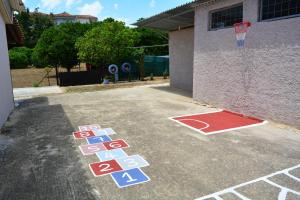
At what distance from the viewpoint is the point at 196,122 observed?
9.45 metres

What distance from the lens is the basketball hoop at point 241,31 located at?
380 inches

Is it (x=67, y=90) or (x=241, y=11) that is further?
(x=67, y=90)

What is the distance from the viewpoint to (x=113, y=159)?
638 centimetres

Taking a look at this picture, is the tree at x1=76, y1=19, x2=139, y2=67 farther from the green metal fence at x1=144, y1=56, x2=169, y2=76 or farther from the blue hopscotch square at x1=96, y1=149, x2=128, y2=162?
the blue hopscotch square at x1=96, y1=149, x2=128, y2=162

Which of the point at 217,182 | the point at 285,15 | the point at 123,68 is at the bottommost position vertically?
the point at 217,182

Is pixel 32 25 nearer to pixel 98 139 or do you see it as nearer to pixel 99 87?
pixel 99 87

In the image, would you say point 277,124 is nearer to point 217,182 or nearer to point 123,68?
point 217,182

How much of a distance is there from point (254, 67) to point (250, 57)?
0.38m

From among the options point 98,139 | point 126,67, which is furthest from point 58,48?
point 98,139

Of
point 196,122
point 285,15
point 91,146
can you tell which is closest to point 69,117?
point 91,146

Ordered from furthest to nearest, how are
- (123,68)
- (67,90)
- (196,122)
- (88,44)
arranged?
(123,68) → (88,44) → (67,90) → (196,122)

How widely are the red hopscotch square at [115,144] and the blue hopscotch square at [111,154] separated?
0.77ft

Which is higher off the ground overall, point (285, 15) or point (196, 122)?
point (285, 15)

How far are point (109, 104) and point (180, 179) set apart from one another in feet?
26.4
